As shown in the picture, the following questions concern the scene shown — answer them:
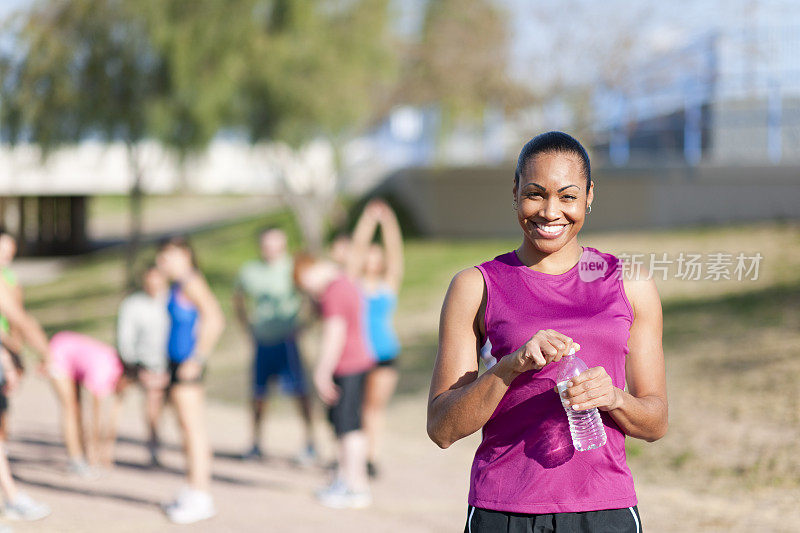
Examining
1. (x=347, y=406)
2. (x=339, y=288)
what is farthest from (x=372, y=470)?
(x=339, y=288)

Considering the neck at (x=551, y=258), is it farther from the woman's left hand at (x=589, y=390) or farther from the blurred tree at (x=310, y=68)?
the blurred tree at (x=310, y=68)

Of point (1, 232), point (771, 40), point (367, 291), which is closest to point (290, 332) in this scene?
point (367, 291)

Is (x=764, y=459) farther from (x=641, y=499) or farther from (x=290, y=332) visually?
(x=290, y=332)

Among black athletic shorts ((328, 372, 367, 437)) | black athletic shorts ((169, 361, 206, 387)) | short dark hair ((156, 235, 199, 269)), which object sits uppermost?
short dark hair ((156, 235, 199, 269))

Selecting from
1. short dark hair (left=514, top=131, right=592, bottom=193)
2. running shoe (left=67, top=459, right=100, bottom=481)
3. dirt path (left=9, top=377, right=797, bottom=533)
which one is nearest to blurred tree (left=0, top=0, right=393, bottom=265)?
dirt path (left=9, top=377, right=797, bottom=533)

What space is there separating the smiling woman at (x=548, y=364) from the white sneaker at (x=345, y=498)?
168 inches

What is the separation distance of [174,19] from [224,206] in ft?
91.7

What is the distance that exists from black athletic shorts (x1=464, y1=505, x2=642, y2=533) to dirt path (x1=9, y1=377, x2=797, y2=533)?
3726mm

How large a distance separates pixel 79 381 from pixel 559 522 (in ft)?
20.2

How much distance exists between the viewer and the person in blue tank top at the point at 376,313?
23.7 ft

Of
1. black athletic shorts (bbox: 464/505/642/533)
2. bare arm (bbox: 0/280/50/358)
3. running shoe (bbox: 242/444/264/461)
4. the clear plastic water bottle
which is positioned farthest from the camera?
running shoe (bbox: 242/444/264/461)

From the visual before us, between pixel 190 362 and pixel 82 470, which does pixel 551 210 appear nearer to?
pixel 190 362

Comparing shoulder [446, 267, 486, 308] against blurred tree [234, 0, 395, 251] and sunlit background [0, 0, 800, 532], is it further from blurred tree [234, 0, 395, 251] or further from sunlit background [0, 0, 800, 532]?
blurred tree [234, 0, 395, 251]

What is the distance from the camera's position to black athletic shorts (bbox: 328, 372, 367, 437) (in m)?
6.61
